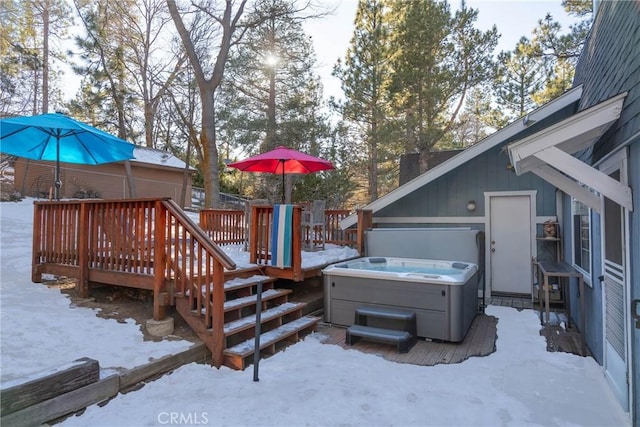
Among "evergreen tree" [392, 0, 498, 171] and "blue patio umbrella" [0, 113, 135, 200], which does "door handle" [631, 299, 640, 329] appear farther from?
"evergreen tree" [392, 0, 498, 171]

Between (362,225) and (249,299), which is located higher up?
(362,225)

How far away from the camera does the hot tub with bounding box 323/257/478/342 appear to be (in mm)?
4363

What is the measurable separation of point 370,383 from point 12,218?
10.1 m

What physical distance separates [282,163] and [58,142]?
10.7 feet

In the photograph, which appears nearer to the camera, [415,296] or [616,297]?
[616,297]

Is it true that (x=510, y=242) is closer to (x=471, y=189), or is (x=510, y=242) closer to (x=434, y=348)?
(x=471, y=189)

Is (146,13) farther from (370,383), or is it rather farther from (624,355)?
(624,355)

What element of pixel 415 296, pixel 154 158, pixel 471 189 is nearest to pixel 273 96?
pixel 154 158

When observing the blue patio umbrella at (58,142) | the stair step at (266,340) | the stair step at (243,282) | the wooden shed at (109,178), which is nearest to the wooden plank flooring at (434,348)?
the stair step at (266,340)

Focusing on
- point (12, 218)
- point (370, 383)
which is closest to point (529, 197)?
point (370, 383)

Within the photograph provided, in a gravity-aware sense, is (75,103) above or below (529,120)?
above

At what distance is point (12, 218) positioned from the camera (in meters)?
9.24

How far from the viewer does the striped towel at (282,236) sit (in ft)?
16.0

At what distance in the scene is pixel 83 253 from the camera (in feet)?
14.1
